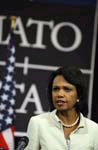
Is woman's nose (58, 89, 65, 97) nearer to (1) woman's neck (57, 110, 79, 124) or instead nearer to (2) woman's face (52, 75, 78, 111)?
(2) woman's face (52, 75, 78, 111)

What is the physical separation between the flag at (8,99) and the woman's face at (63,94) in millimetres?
2531

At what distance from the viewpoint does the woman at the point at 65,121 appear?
2453 millimetres

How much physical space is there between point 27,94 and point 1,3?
42.6 inches

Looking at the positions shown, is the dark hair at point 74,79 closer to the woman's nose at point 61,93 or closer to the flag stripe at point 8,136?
the woman's nose at point 61,93

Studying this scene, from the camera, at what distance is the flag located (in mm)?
4984

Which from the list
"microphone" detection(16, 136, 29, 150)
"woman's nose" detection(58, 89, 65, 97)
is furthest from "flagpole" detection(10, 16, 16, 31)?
"microphone" detection(16, 136, 29, 150)

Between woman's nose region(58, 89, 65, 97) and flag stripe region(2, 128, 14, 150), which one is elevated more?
Result: woman's nose region(58, 89, 65, 97)

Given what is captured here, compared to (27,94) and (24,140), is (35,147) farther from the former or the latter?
(27,94)

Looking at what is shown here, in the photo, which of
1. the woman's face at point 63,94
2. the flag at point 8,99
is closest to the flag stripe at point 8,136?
the flag at point 8,99

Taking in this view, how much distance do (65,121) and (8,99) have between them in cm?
250

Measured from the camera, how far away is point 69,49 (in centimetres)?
507

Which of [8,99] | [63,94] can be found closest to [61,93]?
[63,94]

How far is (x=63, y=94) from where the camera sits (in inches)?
95.3

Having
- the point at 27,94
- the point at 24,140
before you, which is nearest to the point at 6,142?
the point at 27,94
